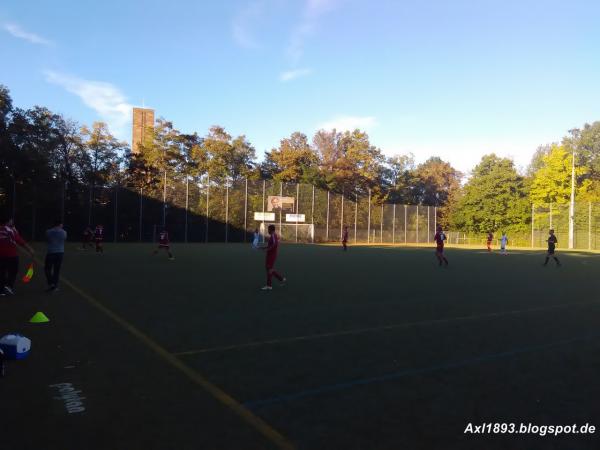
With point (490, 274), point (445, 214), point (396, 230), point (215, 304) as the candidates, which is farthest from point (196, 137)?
point (215, 304)

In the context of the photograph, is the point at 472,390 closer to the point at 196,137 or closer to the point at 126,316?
the point at 126,316

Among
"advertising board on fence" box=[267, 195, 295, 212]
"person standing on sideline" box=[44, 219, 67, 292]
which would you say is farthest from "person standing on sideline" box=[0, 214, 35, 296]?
"advertising board on fence" box=[267, 195, 295, 212]

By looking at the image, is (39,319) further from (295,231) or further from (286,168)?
(286,168)

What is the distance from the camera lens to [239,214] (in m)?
49.2

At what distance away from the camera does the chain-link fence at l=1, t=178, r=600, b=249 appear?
39969mm

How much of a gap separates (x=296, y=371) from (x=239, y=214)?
146 ft

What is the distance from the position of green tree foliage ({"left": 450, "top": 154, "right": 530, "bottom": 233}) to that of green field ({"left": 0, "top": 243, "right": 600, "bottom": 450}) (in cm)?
5922

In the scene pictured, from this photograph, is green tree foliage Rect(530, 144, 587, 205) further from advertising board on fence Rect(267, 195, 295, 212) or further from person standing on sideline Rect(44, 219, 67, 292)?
person standing on sideline Rect(44, 219, 67, 292)

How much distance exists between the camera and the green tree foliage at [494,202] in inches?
2571

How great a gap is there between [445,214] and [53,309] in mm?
70593

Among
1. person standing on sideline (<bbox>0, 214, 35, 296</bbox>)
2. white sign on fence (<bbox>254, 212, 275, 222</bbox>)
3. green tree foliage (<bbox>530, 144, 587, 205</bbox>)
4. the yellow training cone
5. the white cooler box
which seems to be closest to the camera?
the white cooler box

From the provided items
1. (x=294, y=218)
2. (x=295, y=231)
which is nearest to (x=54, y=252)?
(x=295, y=231)

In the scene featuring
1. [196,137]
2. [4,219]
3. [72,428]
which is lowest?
[72,428]

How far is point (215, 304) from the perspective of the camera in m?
9.50
